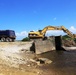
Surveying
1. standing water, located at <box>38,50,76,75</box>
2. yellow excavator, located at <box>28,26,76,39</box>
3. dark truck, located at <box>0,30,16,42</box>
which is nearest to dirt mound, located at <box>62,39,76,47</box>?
yellow excavator, located at <box>28,26,76,39</box>

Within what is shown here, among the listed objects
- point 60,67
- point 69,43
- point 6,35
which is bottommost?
point 60,67

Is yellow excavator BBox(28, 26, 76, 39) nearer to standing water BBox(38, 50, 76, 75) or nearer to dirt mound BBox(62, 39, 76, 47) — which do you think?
dirt mound BBox(62, 39, 76, 47)

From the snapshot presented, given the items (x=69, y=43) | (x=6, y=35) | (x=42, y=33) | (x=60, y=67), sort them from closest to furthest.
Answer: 1. (x=60, y=67)
2. (x=6, y=35)
3. (x=42, y=33)
4. (x=69, y=43)

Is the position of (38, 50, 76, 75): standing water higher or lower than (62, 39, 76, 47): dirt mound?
lower

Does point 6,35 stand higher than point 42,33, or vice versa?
point 42,33

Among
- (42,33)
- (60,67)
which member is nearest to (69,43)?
(42,33)

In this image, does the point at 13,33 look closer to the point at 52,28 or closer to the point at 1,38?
the point at 1,38

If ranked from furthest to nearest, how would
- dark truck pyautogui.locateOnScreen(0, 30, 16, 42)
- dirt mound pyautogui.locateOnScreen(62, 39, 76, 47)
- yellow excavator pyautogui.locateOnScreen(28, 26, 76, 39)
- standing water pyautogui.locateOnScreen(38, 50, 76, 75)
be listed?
dirt mound pyautogui.locateOnScreen(62, 39, 76, 47)
yellow excavator pyautogui.locateOnScreen(28, 26, 76, 39)
dark truck pyautogui.locateOnScreen(0, 30, 16, 42)
standing water pyautogui.locateOnScreen(38, 50, 76, 75)

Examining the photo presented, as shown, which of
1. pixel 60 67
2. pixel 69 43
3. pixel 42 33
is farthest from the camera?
pixel 69 43

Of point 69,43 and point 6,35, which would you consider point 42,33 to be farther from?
point 69,43

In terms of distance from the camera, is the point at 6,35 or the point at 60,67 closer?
the point at 60,67

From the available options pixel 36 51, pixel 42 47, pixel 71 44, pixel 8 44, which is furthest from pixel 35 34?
pixel 71 44

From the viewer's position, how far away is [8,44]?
1405 inches

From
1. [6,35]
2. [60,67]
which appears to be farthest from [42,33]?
[60,67]
